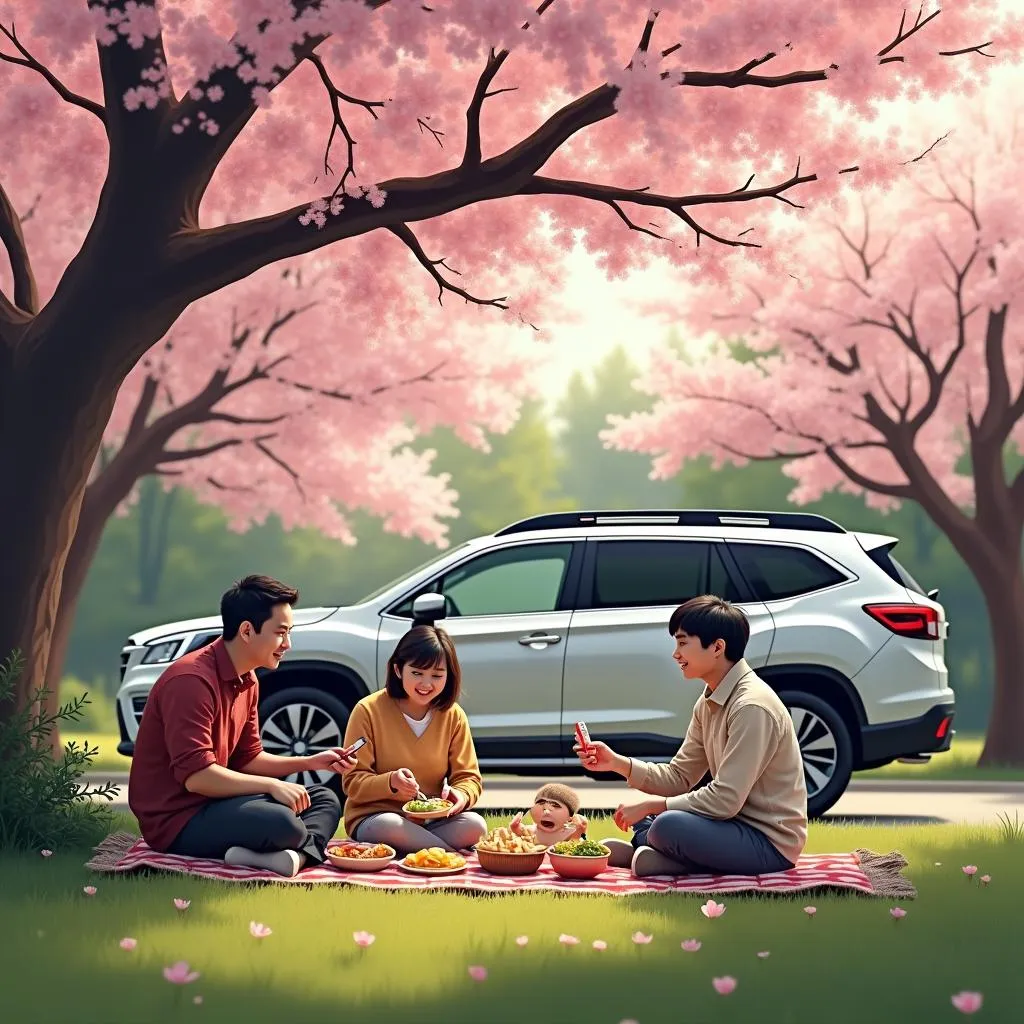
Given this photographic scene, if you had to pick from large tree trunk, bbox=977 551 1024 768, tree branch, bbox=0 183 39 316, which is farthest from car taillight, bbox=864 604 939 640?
large tree trunk, bbox=977 551 1024 768

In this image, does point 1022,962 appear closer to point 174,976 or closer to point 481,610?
point 174,976

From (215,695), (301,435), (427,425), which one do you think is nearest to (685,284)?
(427,425)

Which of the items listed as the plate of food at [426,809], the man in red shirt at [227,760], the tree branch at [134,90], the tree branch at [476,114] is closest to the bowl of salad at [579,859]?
the plate of food at [426,809]

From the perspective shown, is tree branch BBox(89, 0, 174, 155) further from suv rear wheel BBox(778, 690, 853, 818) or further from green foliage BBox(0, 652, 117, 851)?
suv rear wheel BBox(778, 690, 853, 818)

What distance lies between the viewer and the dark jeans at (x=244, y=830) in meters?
7.65

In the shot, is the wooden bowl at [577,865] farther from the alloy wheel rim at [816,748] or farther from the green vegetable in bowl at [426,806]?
the alloy wheel rim at [816,748]

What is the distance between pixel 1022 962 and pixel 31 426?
644 centimetres

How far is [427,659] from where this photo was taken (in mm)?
7945

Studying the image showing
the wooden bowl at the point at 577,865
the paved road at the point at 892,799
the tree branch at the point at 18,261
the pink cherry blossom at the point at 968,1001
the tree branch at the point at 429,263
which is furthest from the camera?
the paved road at the point at 892,799

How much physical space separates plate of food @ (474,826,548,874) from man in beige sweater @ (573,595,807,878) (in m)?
0.49

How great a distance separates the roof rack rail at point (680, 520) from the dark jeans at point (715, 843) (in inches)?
164

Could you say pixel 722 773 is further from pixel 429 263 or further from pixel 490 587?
pixel 429 263

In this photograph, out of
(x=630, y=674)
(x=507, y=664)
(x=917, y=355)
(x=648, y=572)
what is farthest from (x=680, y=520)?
(x=917, y=355)

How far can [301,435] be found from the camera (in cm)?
2230
